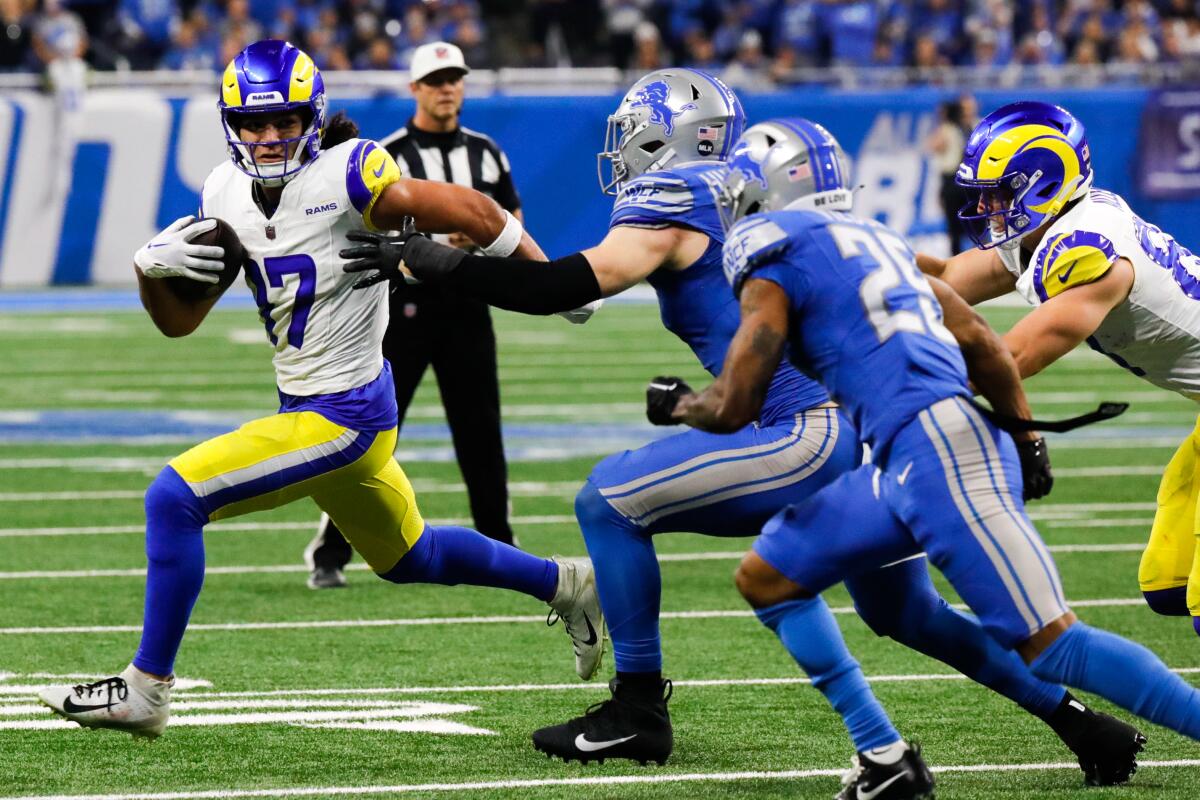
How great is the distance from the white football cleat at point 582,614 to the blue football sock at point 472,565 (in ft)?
0.10

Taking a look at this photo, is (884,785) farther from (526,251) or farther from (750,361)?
(526,251)

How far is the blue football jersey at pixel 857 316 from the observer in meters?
3.92

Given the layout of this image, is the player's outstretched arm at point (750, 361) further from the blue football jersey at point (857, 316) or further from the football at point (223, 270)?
the football at point (223, 270)

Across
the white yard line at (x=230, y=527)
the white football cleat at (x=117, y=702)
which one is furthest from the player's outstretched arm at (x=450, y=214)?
the white yard line at (x=230, y=527)

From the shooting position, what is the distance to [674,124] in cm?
488

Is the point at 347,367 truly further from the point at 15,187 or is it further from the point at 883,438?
the point at 15,187

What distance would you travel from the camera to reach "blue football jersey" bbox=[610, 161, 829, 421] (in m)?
4.56

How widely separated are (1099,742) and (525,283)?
5.30 feet

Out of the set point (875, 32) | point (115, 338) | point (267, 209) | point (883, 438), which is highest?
point (267, 209)

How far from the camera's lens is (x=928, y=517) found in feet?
12.8

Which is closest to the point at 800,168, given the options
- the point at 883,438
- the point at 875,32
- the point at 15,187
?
the point at 883,438

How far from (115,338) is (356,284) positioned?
1158 cm

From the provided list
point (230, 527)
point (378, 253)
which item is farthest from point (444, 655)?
point (230, 527)

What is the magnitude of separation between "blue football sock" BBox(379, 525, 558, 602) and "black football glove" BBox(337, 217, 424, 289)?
0.97m
